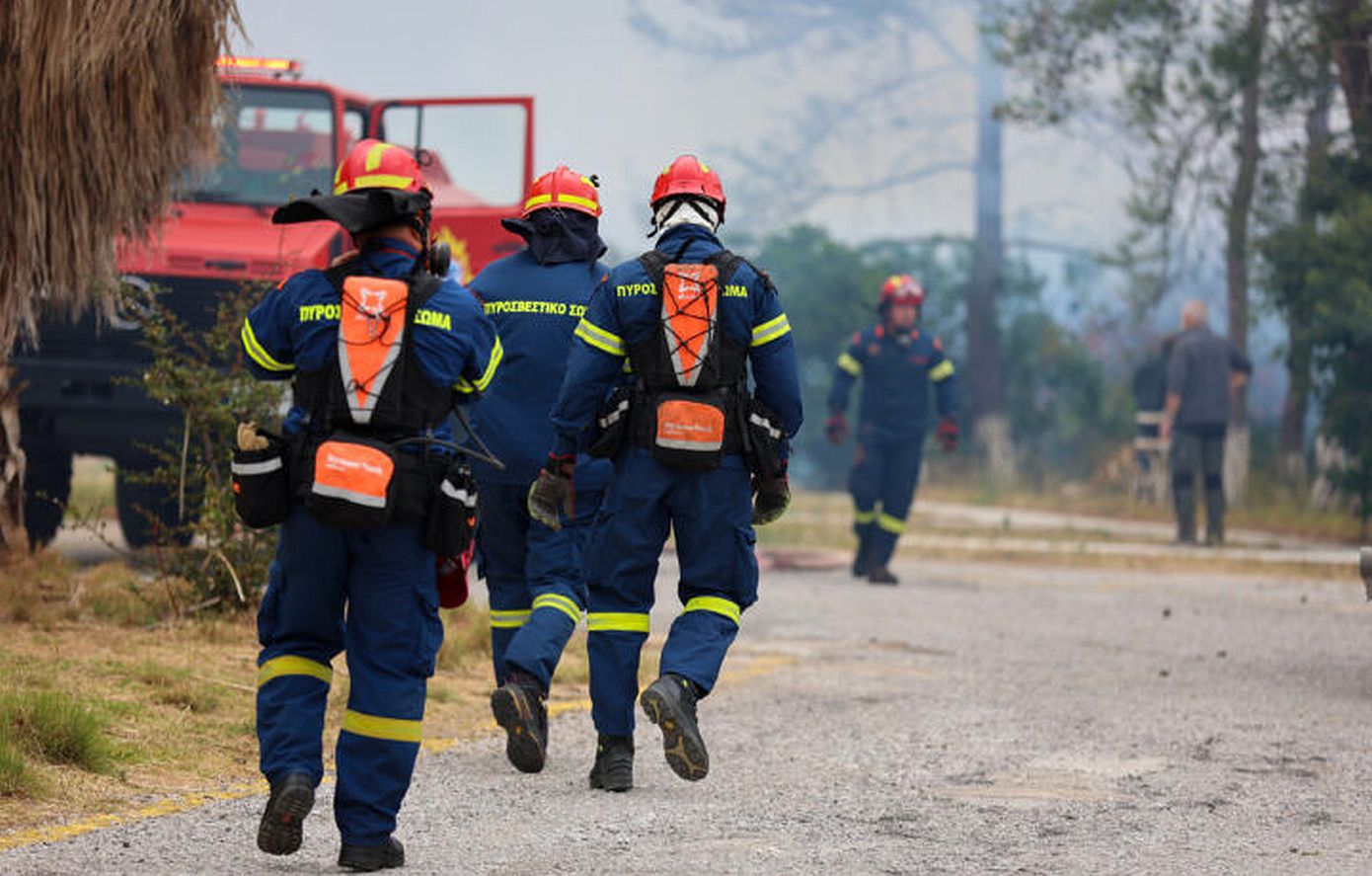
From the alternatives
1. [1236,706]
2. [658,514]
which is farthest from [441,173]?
[658,514]

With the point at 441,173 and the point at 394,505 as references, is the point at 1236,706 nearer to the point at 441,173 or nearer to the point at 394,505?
the point at 394,505

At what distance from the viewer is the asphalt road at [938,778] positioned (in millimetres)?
6160

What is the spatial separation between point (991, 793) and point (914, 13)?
124ft

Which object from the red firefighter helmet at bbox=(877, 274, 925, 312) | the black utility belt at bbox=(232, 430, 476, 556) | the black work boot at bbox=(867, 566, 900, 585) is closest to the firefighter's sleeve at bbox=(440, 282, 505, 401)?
the black utility belt at bbox=(232, 430, 476, 556)

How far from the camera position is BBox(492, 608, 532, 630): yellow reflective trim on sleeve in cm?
814

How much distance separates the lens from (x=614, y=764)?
23.9 ft

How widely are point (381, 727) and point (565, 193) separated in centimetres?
282

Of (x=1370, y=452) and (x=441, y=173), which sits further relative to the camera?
(x=1370, y=452)

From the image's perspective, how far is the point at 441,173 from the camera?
1509cm

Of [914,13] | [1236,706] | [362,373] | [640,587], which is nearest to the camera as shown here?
[362,373]

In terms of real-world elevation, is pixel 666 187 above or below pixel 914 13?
→ below

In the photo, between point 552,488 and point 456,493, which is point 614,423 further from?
point 456,493

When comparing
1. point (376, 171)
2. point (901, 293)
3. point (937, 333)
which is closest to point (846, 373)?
point (901, 293)

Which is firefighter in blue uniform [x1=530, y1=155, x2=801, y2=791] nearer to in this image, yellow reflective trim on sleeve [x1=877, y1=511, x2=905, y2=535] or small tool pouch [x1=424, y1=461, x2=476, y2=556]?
small tool pouch [x1=424, y1=461, x2=476, y2=556]
